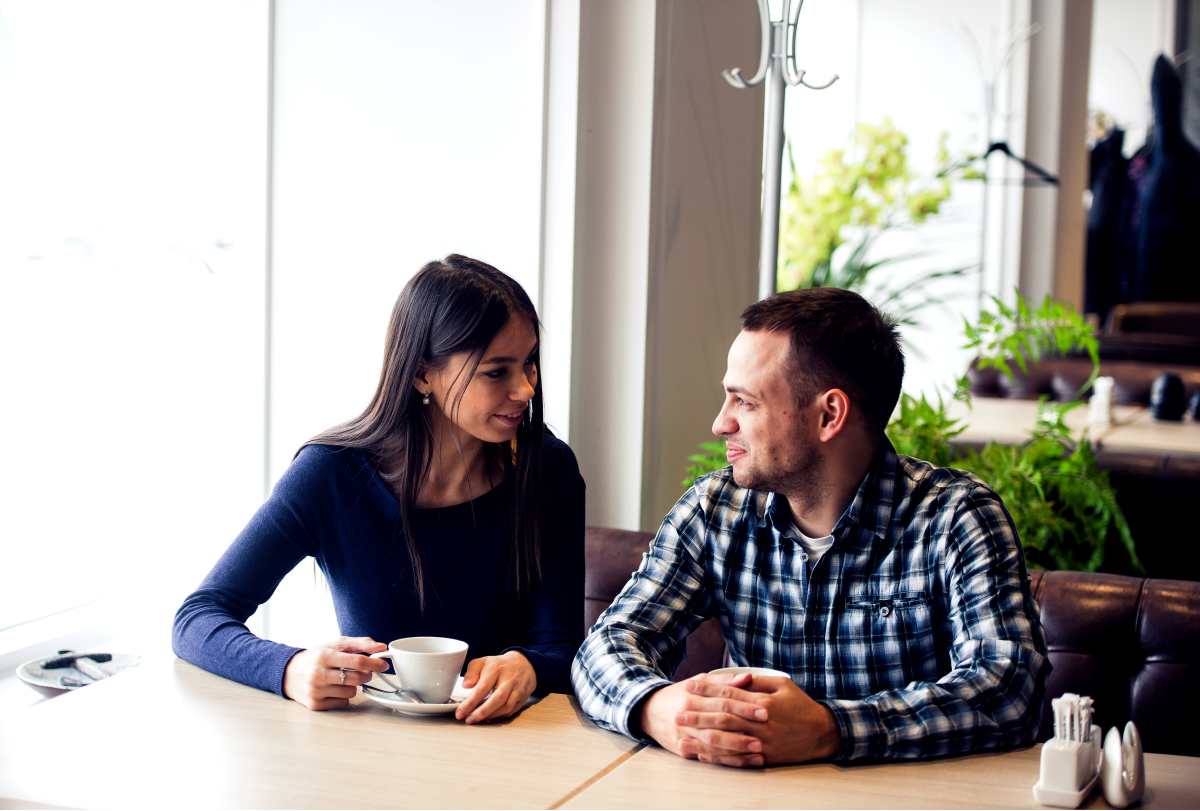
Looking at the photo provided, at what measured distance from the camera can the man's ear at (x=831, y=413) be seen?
1642 millimetres

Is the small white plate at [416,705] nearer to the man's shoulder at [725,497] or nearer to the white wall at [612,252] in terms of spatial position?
the man's shoulder at [725,497]

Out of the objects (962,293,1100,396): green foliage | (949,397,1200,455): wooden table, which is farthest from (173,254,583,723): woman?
(949,397,1200,455): wooden table

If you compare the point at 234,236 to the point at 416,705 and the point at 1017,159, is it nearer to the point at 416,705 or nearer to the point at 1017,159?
the point at 416,705

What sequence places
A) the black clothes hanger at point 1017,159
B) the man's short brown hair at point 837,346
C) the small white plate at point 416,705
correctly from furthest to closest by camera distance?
the black clothes hanger at point 1017,159 < the man's short brown hair at point 837,346 < the small white plate at point 416,705

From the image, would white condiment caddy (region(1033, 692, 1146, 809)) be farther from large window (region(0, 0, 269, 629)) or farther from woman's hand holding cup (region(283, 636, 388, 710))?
large window (region(0, 0, 269, 629))

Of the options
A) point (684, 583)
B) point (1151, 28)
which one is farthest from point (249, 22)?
point (1151, 28)

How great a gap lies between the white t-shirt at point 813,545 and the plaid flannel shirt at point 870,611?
0.04ft

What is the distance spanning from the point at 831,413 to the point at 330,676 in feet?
2.62

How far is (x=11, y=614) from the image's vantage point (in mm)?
2139

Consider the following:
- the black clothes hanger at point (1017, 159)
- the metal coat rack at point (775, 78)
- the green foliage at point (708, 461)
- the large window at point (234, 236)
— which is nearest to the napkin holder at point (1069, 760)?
the green foliage at point (708, 461)

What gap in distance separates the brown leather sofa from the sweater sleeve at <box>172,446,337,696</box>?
1.23 meters

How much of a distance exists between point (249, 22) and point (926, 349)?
5558 mm

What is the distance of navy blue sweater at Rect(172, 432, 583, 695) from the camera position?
1.77 meters

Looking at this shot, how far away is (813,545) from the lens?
5.43 feet
